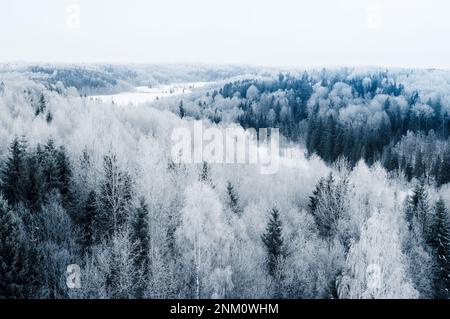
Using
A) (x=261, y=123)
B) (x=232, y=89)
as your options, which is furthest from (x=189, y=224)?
(x=232, y=89)

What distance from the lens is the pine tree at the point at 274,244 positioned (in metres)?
27.6

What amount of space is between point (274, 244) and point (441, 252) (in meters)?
13.4

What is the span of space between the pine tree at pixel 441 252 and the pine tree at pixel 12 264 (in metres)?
25.7

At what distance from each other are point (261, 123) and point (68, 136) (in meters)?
59.7

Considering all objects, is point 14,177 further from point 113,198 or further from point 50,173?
point 113,198

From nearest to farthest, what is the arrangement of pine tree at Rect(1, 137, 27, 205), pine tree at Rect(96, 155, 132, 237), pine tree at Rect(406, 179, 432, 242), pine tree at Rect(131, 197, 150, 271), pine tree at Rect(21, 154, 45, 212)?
1. pine tree at Rect(131, 197, 150, 271)
2. pine tree at Rect(21, 154, 45, 212)
3. pine tree at Rect(1, 137, 27, 205)
4. pine tree at Rect(96, 155, 132, 237)
5. pine tree at Rect(406, 179, 432, 242)

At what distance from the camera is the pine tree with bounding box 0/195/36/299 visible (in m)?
18.4

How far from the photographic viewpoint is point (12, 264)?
18812mm

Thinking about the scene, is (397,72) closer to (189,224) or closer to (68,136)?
(68,136)

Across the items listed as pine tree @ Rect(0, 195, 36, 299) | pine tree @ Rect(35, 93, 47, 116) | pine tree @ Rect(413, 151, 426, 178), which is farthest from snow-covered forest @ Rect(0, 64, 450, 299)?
pine tree @ Rect(413, 151, 426, 178)

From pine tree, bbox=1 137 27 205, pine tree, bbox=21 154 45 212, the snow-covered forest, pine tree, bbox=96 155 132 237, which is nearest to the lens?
the snow-covered forest

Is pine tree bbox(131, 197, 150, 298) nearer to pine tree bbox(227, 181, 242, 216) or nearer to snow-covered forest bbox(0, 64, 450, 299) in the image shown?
snow-covered forest bbox(0, 64, 450, 299)

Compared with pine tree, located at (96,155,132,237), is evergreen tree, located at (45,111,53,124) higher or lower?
higher

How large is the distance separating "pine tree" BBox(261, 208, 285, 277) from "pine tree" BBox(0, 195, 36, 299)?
14736 mm
